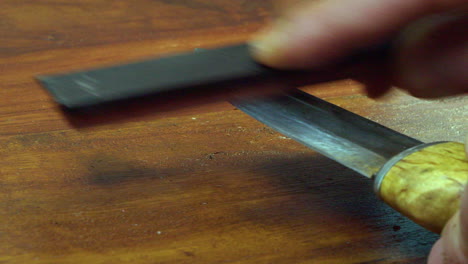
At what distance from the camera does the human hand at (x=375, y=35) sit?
58 centimetres

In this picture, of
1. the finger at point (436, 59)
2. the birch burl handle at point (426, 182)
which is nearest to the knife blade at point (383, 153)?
the birch burl handle at point (426, 182)

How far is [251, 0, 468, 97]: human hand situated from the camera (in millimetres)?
579

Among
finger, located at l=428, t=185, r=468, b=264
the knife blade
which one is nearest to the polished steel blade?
the knife blade

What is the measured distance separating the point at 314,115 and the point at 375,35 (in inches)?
3.9

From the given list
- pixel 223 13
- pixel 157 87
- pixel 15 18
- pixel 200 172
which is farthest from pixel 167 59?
pixel 15 18

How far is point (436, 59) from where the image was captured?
2.35 feet

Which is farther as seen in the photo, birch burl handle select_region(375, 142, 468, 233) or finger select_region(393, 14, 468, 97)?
finger select_region(393, 14, 468, 97)

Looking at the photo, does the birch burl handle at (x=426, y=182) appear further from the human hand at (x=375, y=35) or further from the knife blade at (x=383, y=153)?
the human hand at (x=375, y=35)

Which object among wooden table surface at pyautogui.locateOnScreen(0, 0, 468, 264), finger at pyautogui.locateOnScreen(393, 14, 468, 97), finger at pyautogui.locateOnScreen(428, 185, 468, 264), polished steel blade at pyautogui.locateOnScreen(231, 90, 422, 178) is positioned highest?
finger at pyautogui.locateOnScreen(393, 14, 468, 97)

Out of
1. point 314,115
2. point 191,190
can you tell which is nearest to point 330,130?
point 314,115

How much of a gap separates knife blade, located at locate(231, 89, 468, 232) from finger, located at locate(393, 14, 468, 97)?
105 millimetres

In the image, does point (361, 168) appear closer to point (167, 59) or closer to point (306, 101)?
point (306, 101)

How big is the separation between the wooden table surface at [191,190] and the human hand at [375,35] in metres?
0.09

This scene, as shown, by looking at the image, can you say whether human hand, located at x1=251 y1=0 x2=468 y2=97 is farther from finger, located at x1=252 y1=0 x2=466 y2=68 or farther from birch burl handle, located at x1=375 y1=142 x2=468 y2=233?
birch burl handle, located at x1=375 y1=142 x2=468 y2=233
